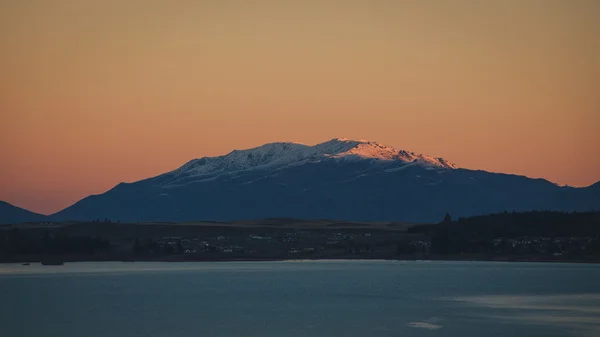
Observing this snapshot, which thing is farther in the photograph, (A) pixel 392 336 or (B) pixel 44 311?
(B) pixel 44 311

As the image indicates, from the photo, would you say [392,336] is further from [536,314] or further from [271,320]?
[536,314]

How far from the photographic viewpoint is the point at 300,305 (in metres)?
119

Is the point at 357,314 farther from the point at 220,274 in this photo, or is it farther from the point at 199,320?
the point at 220,274

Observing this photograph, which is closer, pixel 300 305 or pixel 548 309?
pixel 548 309

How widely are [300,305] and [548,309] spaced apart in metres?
26.0

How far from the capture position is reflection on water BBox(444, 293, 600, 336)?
3819 inches

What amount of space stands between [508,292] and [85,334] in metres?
64.0

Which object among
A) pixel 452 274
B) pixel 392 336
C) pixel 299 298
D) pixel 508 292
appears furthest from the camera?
pixel 452 274

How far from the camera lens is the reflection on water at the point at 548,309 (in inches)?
3819

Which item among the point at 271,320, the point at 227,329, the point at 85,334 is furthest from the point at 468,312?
the point at 85,334

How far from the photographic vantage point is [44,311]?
4437 inches

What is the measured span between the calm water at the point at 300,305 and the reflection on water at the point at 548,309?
0.11m

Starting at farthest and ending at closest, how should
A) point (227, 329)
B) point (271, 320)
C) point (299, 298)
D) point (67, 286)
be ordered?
1. point (67, 286)
2. point (299, 298)
3. point (271, 320)
4. point (227, 329)

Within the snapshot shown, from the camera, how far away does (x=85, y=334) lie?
9081 cm
